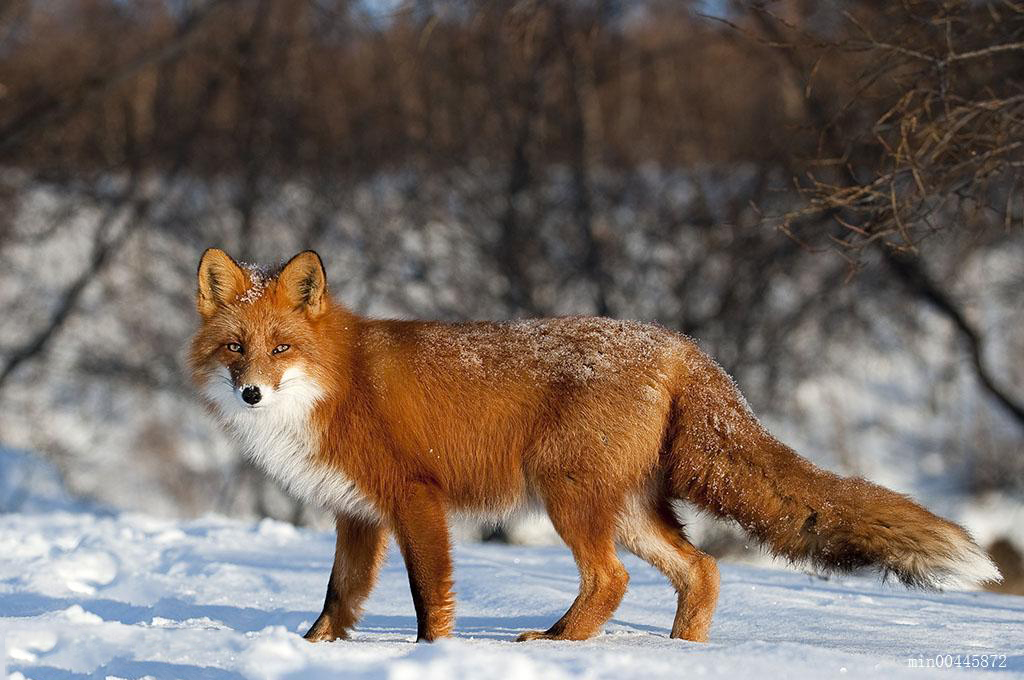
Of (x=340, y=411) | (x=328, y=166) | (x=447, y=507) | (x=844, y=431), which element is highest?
(x=328, y=166)

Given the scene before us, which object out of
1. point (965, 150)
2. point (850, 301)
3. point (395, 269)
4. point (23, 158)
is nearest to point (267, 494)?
point (395, 269)

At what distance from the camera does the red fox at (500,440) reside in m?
5.19

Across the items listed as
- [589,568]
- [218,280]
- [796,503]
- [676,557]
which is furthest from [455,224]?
[796,503]

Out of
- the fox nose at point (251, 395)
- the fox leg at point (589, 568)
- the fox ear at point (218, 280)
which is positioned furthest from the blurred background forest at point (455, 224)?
the fox nose at point (251, 395)

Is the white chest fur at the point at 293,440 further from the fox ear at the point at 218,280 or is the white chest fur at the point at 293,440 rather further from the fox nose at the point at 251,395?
the fox ear at the point at 218,280

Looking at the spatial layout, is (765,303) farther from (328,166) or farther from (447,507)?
(447,507)

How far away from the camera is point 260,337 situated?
5.51 metres

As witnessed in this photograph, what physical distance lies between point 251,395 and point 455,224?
13204 millimetres

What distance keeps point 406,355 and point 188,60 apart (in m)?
17.7

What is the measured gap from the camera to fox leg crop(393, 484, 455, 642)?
17.0 ft

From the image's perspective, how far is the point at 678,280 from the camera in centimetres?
1730

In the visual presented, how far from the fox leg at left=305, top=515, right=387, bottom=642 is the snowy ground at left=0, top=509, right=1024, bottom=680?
200 millimetres

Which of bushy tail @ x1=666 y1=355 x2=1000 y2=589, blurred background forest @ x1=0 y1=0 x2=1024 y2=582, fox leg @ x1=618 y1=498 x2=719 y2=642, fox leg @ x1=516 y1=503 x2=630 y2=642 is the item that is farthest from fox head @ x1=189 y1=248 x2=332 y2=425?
blurred background forest @ x1=0 y1=0 x2=1024 y2=582

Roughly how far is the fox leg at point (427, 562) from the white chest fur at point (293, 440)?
0.23 metres
